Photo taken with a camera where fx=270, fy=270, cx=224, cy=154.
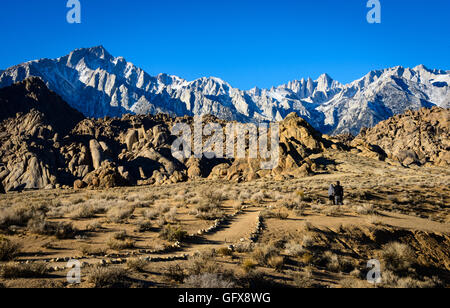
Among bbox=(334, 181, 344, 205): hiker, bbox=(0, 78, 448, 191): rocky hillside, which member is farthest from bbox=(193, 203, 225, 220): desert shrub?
bbox=(0, 78, 448, 191): rocky hillside

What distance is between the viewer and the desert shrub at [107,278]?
6.83 metres

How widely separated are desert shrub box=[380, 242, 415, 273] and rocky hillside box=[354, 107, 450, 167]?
84580 millimetres

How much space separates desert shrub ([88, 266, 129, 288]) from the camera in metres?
6.83

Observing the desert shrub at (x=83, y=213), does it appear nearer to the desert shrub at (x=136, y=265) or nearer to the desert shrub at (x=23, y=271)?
the desert shrub at (x=23, y=271)

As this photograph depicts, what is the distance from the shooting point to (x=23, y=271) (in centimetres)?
729

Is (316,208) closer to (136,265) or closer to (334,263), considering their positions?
(334,263)

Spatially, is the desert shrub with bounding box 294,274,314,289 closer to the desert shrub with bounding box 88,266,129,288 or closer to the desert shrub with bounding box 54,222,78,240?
the desert shrub with bounding box 88,266,129,288

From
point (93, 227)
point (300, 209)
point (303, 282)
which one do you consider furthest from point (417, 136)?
point (93, 227)

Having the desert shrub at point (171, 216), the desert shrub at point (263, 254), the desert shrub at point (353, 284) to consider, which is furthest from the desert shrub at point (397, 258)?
the desert shrub at point (171, 216)

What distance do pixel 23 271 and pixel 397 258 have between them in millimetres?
13326
